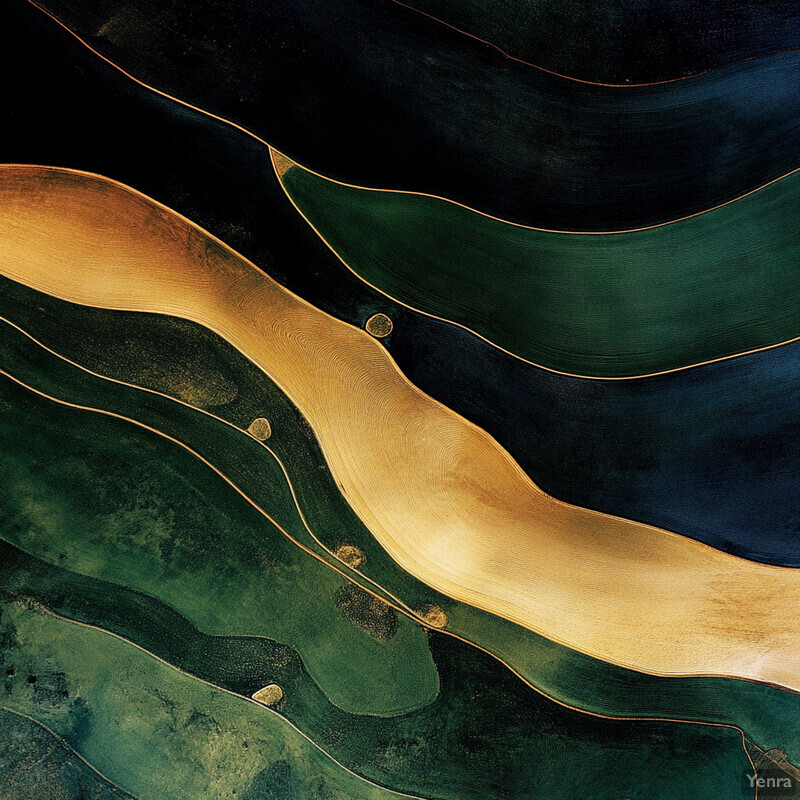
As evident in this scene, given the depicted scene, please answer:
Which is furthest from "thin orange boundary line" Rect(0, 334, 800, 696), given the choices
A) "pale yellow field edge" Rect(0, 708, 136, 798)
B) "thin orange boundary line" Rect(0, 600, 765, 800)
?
"pale yellow field edge" Rect(0, 708, 136, 798)

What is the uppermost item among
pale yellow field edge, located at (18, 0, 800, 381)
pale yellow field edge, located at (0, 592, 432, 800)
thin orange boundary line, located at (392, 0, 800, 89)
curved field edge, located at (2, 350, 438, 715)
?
thin orange boundary line, located at (392, 0, 800, 89)

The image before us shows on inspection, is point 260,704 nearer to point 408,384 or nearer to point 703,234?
point 408,384

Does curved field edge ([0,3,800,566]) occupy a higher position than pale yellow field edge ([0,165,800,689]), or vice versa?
curved field edge ([0,3,800,566])

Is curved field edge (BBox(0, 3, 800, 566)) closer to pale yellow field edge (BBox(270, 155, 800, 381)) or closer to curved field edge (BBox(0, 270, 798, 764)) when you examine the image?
pale yellow field edge (BBox(270, 155, 800, 381))

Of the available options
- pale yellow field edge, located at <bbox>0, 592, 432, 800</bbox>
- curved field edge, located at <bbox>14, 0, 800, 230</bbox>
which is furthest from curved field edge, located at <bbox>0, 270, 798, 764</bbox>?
curved field edge, located at <bbox>14, 0, 800, 230</bbox>

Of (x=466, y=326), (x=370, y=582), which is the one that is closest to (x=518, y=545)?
(x=370, y=582)

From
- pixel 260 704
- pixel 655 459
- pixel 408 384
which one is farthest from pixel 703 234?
pixel 260 704

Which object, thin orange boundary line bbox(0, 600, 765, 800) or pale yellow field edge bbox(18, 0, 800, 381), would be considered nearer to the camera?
pale yellow field edge bbox(18, 0, 800, 381)

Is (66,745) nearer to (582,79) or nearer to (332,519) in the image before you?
(332,519)
